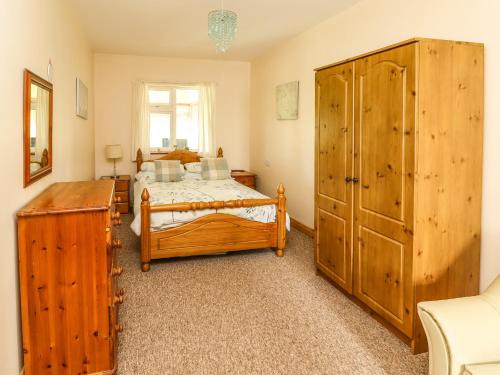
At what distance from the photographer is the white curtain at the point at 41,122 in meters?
2.26

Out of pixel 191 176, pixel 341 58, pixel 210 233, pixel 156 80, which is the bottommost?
pixel 210 233

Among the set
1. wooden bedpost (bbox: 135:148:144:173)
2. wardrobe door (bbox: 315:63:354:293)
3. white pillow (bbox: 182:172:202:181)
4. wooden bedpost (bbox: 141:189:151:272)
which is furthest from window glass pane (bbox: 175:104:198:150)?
wardrobe door (bbox: 315:63:354:293)

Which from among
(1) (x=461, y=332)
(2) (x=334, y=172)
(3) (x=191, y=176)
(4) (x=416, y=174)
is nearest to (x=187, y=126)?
(3) (x=191, y=176)

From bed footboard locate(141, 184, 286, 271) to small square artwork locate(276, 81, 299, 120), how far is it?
150cm

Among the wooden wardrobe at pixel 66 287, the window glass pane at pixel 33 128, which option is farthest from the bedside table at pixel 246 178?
the wooden wardrobe at pixel 66 287

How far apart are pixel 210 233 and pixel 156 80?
337 centimetres

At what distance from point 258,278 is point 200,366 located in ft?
4.45

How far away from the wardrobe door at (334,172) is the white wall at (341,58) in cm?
74

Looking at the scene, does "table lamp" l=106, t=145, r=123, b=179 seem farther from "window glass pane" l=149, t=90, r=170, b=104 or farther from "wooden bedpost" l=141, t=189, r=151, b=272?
"wooden bedpost" l=141, t=189, r=151, b=272

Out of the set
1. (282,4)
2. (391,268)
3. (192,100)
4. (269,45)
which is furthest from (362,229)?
(192,100)

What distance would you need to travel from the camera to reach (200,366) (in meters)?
2.10

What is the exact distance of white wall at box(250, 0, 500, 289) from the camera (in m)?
2.30

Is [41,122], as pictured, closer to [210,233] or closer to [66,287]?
[66,287]

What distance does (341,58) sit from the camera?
13.0ft
